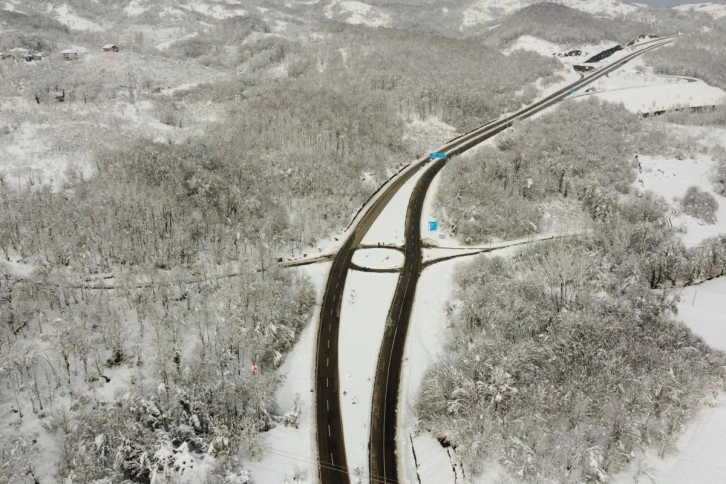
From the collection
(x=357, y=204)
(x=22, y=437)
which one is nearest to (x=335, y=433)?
(x=22, y=437)

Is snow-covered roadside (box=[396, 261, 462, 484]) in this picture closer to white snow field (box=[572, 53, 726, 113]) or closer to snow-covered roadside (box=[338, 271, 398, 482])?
snow-covered roadside (box=[338, 271, 398, 482])

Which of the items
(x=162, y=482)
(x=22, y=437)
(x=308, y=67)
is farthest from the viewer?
(x=308, y=67)

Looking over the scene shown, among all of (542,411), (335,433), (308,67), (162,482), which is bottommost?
(335,433)

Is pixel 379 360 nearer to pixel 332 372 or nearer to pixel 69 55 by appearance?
pixel 332 372

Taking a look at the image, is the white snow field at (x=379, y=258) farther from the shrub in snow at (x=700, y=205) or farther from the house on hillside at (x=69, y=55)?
the house on hillside at (x=69, y=55)

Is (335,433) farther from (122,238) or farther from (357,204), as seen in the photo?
(357,204)

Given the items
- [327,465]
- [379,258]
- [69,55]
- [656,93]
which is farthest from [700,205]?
[69,55]
